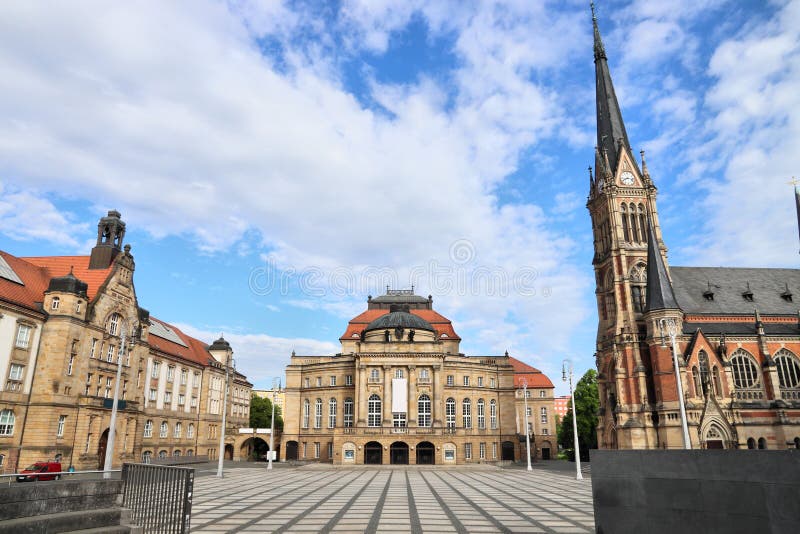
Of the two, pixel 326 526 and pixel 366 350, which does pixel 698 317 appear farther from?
pixel 326 526

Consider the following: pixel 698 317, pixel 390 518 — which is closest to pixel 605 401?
pixel 698 317

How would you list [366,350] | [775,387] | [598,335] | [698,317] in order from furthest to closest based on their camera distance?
[366,350], [598,335], [698,317], [775,387]

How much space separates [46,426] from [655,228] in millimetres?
65537

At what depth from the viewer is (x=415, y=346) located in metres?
69.9

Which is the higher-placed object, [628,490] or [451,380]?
[451,380]

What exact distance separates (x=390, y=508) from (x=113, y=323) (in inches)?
1632

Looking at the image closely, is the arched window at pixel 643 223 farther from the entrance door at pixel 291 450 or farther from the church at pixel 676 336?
the entrance door at pixel 291 450

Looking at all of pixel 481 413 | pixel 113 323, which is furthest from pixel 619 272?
pixel 113 323

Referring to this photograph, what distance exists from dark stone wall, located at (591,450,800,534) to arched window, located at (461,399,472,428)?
64168 mm

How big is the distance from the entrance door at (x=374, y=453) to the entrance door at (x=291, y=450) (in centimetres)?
1658

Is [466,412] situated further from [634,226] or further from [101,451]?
[101,451]

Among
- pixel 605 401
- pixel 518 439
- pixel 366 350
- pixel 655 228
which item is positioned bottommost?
pixel 518 439

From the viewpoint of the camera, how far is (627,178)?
63000 millimetres

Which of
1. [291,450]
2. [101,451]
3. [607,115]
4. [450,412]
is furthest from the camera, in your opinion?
[291,450]
